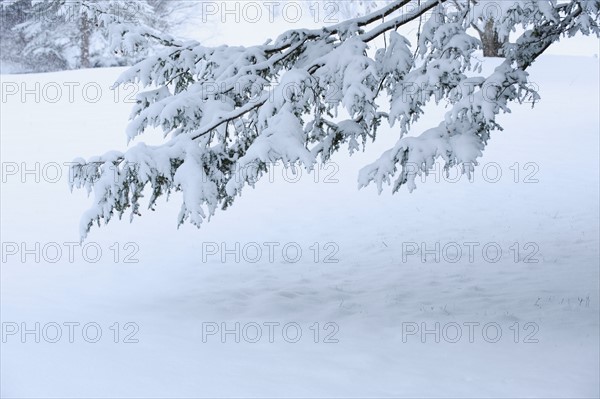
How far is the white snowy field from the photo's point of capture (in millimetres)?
6480

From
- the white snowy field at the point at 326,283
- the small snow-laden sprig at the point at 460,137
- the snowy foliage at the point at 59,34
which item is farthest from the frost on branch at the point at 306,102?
the snowy foliage at the point at 59,34

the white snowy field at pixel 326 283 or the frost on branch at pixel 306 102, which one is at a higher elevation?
the frost on branch at pixel 306 102

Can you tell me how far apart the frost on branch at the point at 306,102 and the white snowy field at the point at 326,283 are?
1377 millimetres

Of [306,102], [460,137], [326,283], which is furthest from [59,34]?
[460,137]

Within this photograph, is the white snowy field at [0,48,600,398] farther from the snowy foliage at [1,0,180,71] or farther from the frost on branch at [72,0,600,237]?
the snowy foliage at [1,0,180,71]

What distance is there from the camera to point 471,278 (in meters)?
9.93

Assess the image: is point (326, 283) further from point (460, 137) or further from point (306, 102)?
point (460, 137)

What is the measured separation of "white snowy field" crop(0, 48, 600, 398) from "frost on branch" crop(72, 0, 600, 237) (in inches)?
54.2

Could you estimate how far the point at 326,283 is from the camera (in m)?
9.96

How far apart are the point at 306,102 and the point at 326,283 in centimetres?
338

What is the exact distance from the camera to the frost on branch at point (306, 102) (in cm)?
652

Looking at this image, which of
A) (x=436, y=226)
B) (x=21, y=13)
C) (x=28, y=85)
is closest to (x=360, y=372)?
(x=436, y=226)

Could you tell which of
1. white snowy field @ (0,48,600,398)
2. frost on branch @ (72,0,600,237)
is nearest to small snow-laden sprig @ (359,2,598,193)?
frost on branch @ (72,0,600,237)

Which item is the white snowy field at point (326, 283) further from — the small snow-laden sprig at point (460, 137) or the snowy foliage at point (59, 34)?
the snowy foliage at point (59, 34)
